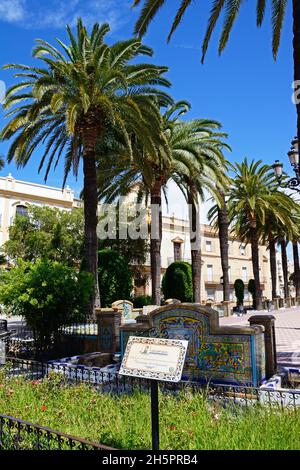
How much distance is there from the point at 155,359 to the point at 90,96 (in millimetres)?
11268

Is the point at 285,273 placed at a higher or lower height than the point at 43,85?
lower

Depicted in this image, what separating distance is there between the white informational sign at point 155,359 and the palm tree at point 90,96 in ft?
31.4

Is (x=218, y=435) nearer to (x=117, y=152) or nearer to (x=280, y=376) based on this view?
(x=280, y=376)

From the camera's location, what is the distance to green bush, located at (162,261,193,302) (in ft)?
85.4

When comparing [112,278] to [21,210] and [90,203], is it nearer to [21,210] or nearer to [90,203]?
[90,203]

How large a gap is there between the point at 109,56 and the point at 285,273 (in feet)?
98.1

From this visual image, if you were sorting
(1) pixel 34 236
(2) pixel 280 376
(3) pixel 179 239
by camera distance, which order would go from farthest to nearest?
1. (3) pixel 179 239
2. (1) pixel 34 236
3. (2) pixel 280 376

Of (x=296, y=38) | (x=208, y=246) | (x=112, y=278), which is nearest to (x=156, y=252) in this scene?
(x=112, y=278)

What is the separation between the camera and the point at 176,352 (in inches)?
152

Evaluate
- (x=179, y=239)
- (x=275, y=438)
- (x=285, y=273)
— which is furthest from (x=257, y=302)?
(x=275, y=438)

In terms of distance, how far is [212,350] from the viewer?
7.76 m

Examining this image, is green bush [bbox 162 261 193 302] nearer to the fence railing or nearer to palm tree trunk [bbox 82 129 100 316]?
palm tree trunk [bbox 82 129 100 316]

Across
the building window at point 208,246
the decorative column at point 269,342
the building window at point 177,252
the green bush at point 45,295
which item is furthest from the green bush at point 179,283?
the building window at point 208,246
